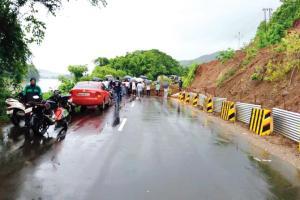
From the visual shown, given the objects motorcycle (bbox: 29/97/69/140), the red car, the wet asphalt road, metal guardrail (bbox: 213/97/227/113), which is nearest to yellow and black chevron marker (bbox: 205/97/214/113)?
metal guardrail (bbox: 213/97/227/113)

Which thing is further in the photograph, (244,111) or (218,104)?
(218,104)

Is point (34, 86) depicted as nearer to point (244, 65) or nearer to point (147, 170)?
point (147, 170)

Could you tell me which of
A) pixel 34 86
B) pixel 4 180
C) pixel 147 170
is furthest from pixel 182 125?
pixel 4 180

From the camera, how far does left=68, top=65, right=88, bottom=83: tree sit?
44.5 metres

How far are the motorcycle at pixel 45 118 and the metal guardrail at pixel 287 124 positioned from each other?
301 inches

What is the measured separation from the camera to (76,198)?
21.8ft

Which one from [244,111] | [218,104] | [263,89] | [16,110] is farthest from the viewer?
[263,89]

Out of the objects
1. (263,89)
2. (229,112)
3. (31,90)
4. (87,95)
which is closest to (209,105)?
(263,89)

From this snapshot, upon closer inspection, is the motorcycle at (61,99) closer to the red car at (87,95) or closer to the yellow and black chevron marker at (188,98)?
the red car at (87,95)

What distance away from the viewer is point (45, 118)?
13219mm

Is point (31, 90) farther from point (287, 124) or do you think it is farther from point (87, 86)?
point (287, 124)

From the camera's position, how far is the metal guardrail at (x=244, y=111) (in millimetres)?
18620

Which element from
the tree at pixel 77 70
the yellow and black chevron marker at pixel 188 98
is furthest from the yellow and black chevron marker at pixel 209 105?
the tree at pixel 77 70

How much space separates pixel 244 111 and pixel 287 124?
5.34m
